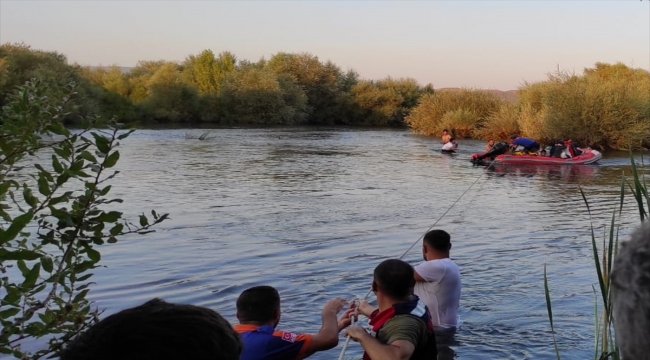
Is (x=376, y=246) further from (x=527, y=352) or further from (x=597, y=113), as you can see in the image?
(x=597, y=113)

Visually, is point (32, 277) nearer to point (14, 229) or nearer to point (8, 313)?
point (8, 313)

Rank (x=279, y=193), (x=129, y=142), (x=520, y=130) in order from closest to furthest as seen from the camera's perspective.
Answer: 1. (x=279, y=193)
2. (x=129, y=142)
3. (x=520, y=130)

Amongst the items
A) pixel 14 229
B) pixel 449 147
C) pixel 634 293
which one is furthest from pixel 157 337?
pixel 449 147

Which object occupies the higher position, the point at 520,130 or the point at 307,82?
the point at 307,82

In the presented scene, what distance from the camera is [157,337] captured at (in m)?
1.33

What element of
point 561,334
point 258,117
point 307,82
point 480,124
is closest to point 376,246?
point 561,334

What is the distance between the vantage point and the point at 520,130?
42.2 m

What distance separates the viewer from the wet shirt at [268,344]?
14.6 ft

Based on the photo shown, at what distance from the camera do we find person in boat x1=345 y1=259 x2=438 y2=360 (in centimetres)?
436

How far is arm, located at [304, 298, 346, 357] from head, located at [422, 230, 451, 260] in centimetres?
179

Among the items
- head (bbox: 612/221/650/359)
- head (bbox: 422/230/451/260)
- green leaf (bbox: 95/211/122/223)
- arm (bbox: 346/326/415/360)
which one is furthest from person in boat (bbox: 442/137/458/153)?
head (bbox: 612/221/650/359)

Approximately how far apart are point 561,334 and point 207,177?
15489mm

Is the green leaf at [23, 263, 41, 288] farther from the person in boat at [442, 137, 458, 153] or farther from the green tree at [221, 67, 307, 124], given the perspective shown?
the green tree at [221, 67, 307, 124]

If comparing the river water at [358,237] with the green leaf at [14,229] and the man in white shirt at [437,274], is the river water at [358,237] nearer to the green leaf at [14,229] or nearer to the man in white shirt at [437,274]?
the man in white shirt at [437,274]
